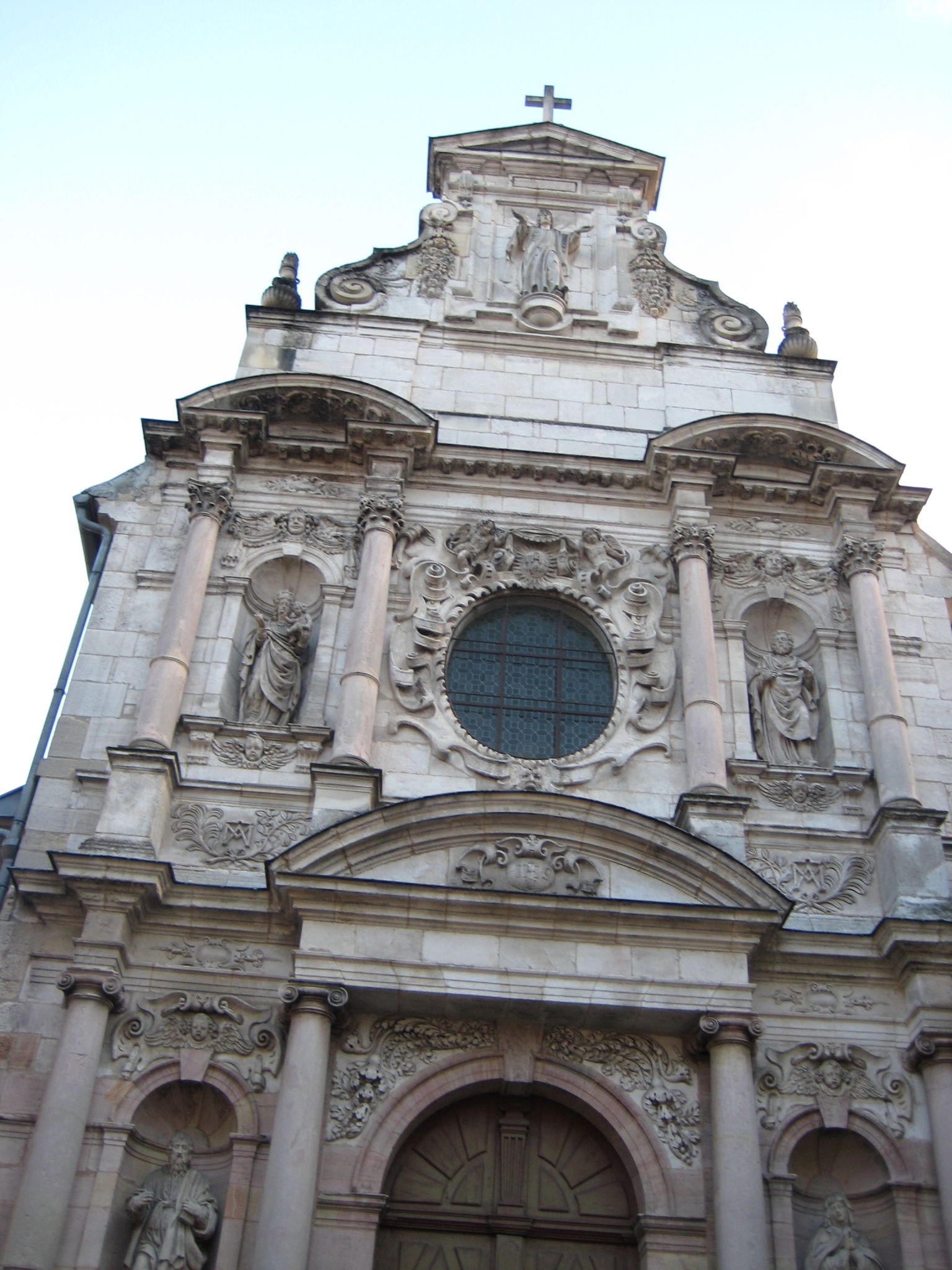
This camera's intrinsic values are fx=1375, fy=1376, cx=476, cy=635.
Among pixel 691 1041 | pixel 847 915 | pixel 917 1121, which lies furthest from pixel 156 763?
pixel 917 1121

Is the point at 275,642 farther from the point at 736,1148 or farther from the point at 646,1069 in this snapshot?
the point at 736,1148

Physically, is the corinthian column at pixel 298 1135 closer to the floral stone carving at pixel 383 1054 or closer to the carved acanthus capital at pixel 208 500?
the floral stone carving at pixel 383 1054

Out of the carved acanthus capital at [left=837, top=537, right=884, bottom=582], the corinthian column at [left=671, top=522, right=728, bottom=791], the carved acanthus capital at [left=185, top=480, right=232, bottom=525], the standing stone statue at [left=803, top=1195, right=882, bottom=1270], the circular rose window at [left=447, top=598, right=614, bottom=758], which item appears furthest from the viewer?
the carved acanthus capital at [left=837, top=537, right=884, bottom=582]

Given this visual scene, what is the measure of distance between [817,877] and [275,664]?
4.97 meters

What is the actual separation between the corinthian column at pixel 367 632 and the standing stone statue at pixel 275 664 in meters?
0.52

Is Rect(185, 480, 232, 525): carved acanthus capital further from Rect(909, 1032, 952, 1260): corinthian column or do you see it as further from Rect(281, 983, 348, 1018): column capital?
Rect(909, 1032, 952, 1260): corinthian column

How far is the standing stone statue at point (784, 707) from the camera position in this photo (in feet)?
39.6

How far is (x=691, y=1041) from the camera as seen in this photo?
10.2m

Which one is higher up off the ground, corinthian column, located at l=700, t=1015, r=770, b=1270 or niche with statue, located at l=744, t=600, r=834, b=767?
niche with statue, located at l=744, t=600, r=834, b=767

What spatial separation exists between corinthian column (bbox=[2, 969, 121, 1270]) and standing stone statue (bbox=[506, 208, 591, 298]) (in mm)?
8920

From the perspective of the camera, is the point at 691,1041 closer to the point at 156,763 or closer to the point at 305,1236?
the point at 305,1236

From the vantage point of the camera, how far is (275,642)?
12.3m

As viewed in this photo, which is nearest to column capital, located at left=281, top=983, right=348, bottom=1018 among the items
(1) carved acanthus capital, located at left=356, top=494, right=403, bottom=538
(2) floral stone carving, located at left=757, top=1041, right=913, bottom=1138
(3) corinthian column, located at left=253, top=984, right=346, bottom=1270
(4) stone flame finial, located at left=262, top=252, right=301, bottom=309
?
(3) corinthian column, located at left=253, top=984, right=346, bottom=1270

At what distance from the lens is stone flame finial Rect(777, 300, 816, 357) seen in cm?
1511
